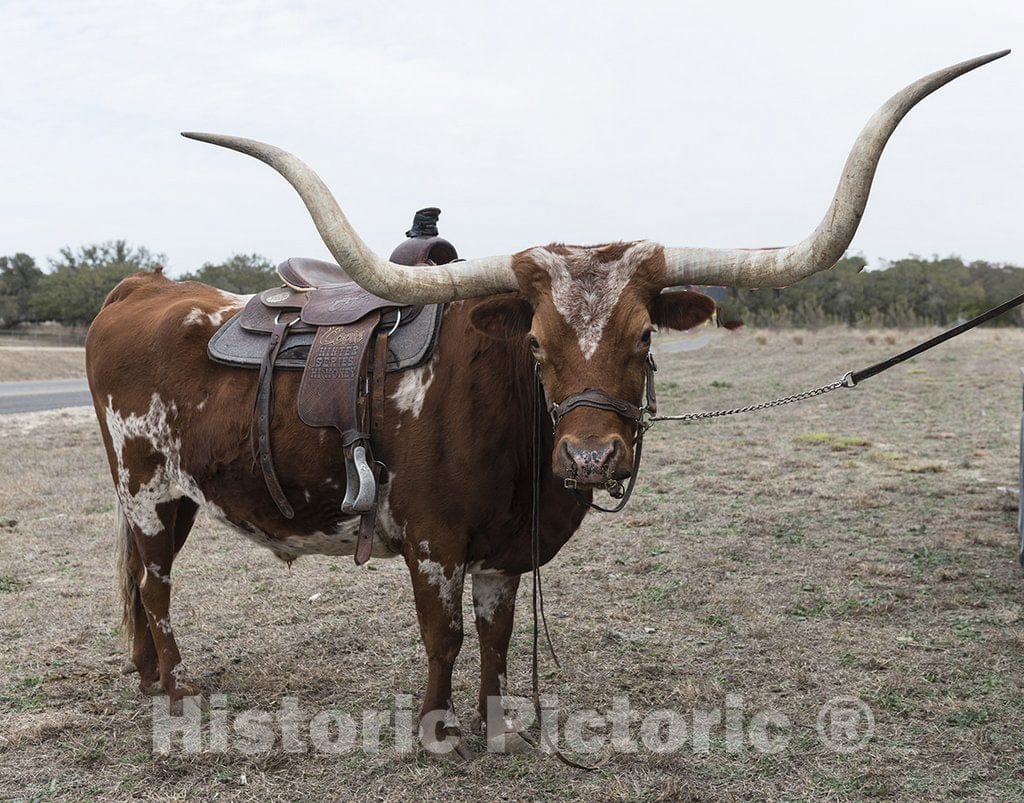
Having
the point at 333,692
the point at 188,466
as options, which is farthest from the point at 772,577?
the point at 188,466

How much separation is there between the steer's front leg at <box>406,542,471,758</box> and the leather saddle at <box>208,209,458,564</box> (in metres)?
0.30

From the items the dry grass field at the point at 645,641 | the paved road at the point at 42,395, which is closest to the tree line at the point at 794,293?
the paved road at the point at 42,395

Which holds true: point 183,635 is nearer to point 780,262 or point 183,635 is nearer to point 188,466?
point 188,466

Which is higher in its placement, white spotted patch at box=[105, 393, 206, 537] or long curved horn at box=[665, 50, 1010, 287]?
long curved horn at box=[665, 50, 1010, 287]

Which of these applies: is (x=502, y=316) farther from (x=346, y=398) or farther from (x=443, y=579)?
(x=443, y=579)

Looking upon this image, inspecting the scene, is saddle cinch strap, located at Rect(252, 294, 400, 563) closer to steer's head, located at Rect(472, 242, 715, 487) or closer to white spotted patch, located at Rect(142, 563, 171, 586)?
steer's head, located at Rect(472, 242, 715, 487)

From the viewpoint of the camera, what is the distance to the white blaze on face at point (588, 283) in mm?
3260

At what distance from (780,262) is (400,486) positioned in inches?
72.3

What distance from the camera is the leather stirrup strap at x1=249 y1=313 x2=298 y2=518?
4086 millimetres

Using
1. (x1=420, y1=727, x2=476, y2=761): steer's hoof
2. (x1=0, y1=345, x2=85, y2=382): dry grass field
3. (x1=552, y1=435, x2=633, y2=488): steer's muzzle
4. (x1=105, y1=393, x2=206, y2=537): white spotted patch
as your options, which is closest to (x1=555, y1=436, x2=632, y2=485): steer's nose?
(x1=552, y1=435, x2=633, y2=488): steer's muzzle

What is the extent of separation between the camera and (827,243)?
316 centimetres

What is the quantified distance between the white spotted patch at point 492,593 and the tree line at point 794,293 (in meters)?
37.5

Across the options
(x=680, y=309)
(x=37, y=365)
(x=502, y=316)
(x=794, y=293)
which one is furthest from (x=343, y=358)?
(x=794, y=293)

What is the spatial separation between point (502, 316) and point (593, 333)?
0.52m
